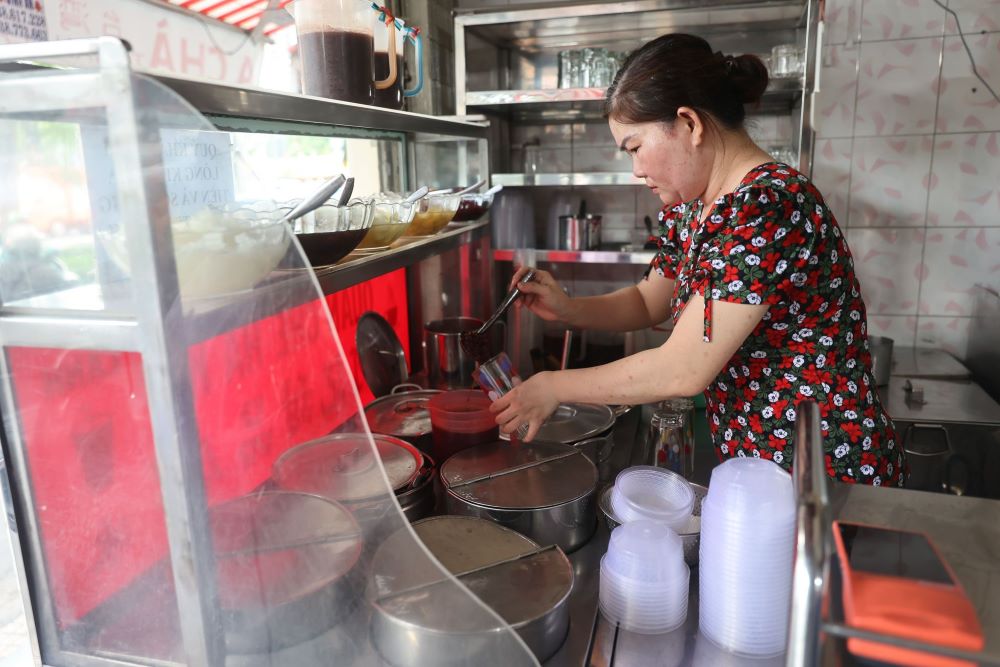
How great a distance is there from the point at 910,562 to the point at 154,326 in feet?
2.69

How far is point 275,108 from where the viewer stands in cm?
103

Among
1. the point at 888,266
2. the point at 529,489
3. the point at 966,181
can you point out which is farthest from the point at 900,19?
the point at 529,489

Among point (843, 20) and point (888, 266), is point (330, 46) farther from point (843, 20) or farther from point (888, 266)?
point (888, 266)

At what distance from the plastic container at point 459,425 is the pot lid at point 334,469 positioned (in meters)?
0.65

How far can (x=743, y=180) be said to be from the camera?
4.29 feet

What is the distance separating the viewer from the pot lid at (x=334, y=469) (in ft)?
2.99

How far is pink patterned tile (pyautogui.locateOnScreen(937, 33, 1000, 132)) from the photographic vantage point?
249cm

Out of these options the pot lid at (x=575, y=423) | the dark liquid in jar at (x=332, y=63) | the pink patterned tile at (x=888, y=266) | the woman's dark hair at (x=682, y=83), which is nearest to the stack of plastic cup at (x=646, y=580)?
the pot lid at (x=575, y=423)

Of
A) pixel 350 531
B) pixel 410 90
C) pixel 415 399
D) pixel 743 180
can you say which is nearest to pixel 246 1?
pixel 410 90

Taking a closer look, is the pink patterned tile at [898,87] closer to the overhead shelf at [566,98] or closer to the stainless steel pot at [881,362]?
the overhead shelf at [566,98]

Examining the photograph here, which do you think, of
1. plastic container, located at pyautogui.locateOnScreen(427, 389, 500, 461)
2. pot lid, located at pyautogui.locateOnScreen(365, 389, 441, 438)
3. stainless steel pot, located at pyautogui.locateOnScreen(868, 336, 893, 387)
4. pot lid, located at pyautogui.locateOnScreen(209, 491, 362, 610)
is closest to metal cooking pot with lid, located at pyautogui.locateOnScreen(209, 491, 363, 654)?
pot lid, located at pyautogui.locateOnScreen(209, 491, 362, 610)

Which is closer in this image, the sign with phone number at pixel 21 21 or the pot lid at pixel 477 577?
the pot lid at pixel 477 577

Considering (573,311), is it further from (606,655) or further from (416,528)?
(606,655)

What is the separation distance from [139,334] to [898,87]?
2.71 metres
